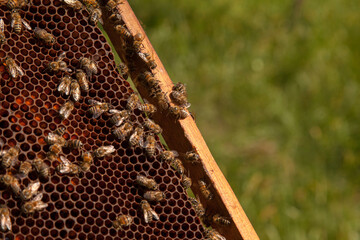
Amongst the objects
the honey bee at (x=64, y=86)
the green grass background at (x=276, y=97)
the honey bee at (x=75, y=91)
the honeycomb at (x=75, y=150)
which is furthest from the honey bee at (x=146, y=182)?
the green grass background at (x=276, y=97)

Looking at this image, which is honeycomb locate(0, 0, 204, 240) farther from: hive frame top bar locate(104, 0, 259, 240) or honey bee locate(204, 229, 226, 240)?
hive frame top bar locate(104, 0, 259, 240)

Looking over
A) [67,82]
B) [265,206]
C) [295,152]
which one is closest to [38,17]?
[67,82]

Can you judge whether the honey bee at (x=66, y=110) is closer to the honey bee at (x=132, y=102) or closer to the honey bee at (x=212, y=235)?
the honey bee at (x=132, y=102)

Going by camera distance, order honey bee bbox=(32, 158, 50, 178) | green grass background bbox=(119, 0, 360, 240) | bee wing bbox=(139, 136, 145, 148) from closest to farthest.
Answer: honey bee bbox=(32, 158, 50, 178) < bee wing bbox=(139, 136, 145, 148) < green grass background bbox=(119, 0, 360, 240)

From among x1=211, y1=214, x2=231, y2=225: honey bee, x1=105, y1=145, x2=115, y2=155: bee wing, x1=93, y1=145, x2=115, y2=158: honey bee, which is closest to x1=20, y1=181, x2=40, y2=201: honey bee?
x1=93, y1=145, x2=115, y2=158: honey bee

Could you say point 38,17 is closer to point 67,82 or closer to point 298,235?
point 67,82

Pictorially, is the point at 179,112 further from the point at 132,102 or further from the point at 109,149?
the point at 109,149
